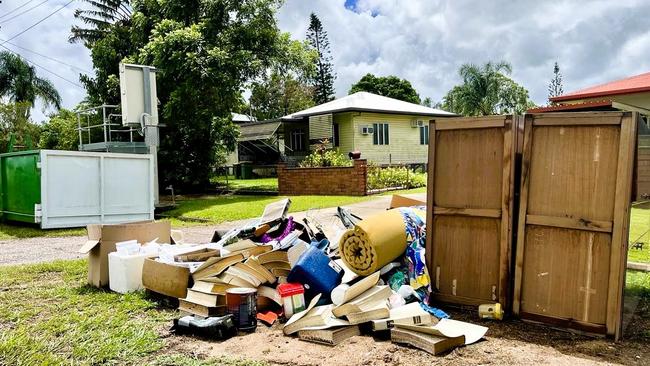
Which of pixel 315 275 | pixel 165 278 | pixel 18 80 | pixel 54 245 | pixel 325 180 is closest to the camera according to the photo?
pixel 315 275

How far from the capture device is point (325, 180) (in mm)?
17172

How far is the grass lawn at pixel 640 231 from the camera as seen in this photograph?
171 inches

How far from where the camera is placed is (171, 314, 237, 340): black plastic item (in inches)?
150

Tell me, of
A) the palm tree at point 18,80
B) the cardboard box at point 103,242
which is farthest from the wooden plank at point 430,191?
the palm tree at point 18,80

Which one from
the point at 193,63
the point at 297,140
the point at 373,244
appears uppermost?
the point at 193,63

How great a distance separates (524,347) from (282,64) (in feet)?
57.1

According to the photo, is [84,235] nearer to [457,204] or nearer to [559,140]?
[457,204]

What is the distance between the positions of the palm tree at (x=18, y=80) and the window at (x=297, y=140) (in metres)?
24.3

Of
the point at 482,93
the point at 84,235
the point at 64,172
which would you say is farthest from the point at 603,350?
the point at 482,93

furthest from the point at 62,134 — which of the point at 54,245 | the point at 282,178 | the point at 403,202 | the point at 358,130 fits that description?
the point at 403,202

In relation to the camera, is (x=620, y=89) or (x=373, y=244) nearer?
(x=373, y=244)

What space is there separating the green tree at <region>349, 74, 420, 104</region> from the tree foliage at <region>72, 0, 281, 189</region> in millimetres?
30258

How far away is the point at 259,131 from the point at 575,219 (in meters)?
25.7

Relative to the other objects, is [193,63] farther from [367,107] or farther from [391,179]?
[367,107]
